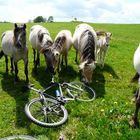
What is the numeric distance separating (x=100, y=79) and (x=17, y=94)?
426cm

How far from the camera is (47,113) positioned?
10781 mm

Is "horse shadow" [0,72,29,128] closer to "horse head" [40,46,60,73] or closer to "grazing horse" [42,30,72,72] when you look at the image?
"horse head" [40,46,60,73]

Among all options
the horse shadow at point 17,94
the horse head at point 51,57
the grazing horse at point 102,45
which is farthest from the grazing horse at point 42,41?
the grazing horse at point 102,45

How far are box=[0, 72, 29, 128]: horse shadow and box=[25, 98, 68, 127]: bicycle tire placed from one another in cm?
43

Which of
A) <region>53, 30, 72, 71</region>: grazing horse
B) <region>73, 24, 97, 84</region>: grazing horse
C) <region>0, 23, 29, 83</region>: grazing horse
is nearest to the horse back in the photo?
<region>0, 23, 29, 83</region>: grazing horse

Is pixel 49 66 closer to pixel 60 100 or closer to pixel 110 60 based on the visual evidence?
pixel 60 100

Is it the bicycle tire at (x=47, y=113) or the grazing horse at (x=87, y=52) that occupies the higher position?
the grazing horse at (x=87, y=52)

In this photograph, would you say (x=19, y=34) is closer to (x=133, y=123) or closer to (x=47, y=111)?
(x=47, y=111)

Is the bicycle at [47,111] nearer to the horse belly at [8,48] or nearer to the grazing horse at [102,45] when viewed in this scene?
the horse belly at [8,48]

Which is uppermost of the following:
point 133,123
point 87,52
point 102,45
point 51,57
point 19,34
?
point 19,34

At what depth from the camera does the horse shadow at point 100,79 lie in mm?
14132

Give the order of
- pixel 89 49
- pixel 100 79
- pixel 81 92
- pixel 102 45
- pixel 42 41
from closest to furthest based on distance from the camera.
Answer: pixel 81 92, pixel 89 49, pixel 42 41, pixel 100 79, pixel 102 45

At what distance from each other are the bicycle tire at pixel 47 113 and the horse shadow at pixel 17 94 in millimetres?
431

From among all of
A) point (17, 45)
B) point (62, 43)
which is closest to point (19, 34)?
point (17, 45)
